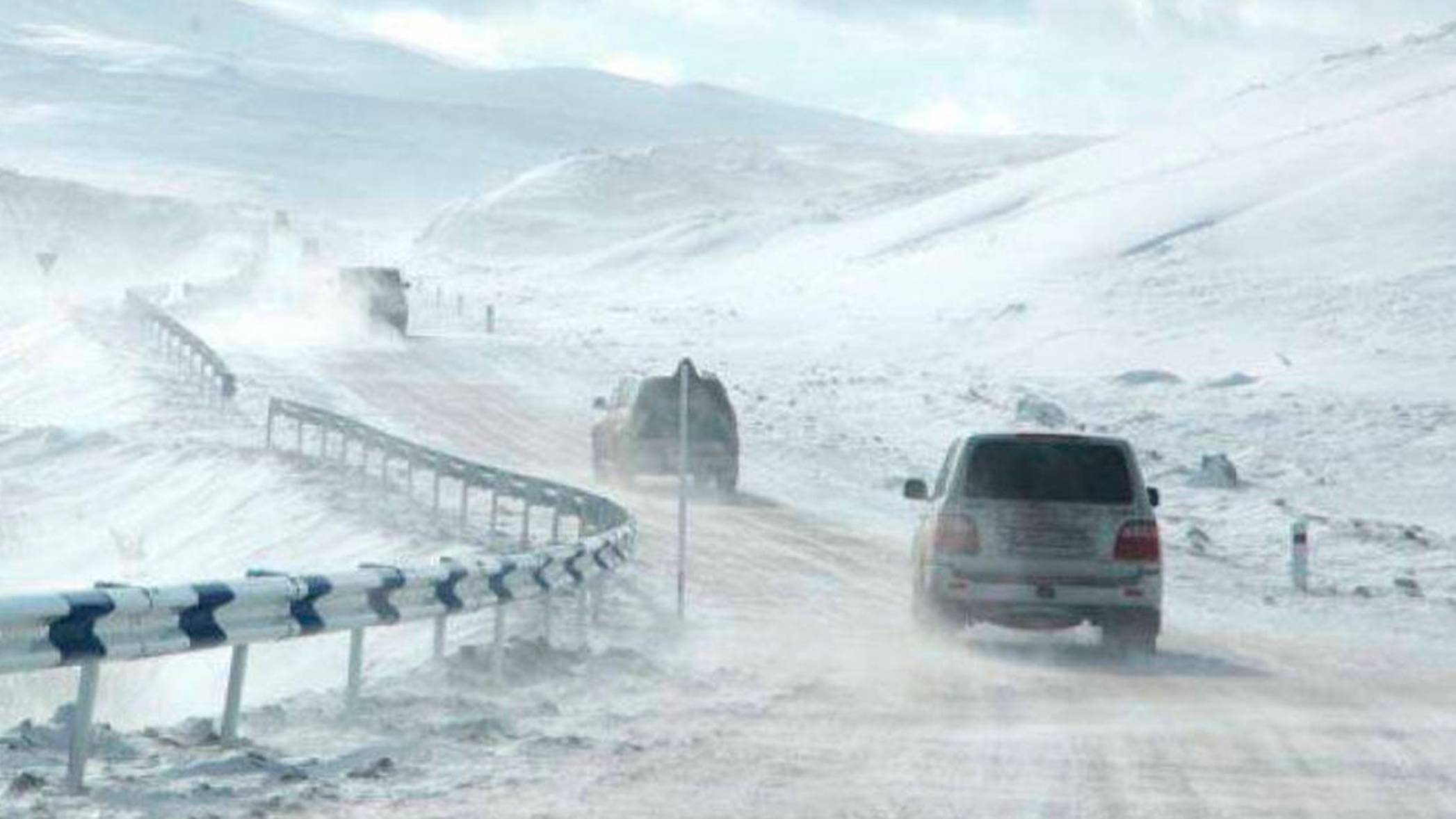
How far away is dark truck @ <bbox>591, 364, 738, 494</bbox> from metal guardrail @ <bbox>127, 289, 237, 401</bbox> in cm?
951

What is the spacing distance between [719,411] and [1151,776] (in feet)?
82.7

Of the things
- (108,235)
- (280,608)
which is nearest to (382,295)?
(280,608)

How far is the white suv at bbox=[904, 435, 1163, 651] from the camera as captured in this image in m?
21.0

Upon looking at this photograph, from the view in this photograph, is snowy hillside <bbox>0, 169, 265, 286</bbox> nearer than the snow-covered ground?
No

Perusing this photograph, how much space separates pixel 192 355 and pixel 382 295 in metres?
21.0

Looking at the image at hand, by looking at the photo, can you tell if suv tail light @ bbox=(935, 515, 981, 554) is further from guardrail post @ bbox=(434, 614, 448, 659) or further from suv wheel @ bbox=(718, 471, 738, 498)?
suv wheel @ bbox=(718, 471, 738, 498)

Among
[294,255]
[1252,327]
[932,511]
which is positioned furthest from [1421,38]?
[932,511]

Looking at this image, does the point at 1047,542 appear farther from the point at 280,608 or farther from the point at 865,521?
the point at 865,521

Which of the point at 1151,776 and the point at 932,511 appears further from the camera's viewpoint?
the point at 932,511

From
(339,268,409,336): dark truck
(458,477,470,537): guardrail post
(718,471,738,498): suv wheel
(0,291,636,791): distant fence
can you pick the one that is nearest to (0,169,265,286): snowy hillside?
(339,268,409,336): dark truck

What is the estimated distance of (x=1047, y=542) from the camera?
21109 millimetres

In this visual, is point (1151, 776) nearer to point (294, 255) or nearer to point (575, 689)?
point (575, 689)

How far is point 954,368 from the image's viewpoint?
67562mm

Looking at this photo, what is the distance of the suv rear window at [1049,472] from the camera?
70.0ft
